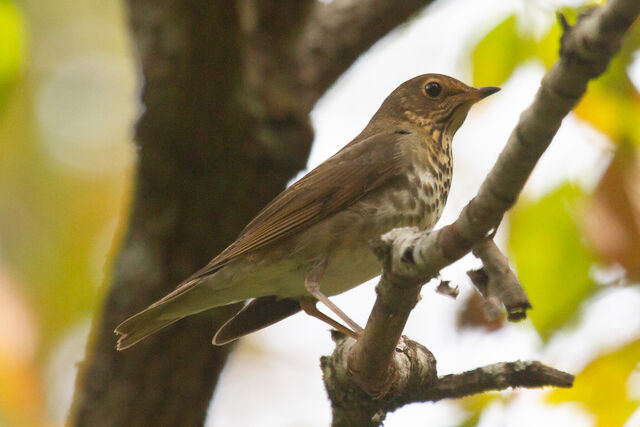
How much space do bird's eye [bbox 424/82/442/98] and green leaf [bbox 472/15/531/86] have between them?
140 centimetres

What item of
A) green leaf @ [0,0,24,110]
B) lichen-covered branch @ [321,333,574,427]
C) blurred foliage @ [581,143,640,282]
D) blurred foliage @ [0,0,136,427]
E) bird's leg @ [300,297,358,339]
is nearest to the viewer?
green leaf @ [0,0,24,110]

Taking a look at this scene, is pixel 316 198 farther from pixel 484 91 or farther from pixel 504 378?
pixel 504 378

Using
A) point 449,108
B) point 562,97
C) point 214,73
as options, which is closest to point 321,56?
point 449,108

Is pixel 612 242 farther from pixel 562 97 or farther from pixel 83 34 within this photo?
pixel 83 34

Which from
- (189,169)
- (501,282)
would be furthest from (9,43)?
(501,282)

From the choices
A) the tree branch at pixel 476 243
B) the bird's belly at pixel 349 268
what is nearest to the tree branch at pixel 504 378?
the tree branch at pixel 476 243

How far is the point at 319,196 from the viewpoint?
15.0 ft

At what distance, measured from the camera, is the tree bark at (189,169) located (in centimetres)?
442

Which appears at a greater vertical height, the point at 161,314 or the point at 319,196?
the point at 319,196

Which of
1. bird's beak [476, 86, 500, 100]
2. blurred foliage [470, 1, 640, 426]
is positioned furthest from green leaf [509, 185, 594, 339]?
bird's beak [476, 86, 500, 100]

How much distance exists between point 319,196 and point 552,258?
1.48 meters

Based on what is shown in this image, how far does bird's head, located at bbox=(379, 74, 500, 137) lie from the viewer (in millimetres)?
5293

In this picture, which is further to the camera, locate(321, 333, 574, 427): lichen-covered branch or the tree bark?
the tree bark

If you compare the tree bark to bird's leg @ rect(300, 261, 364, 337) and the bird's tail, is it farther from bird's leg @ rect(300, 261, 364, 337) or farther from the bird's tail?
bird's leg @ rect(300, 261, 364, 337)
